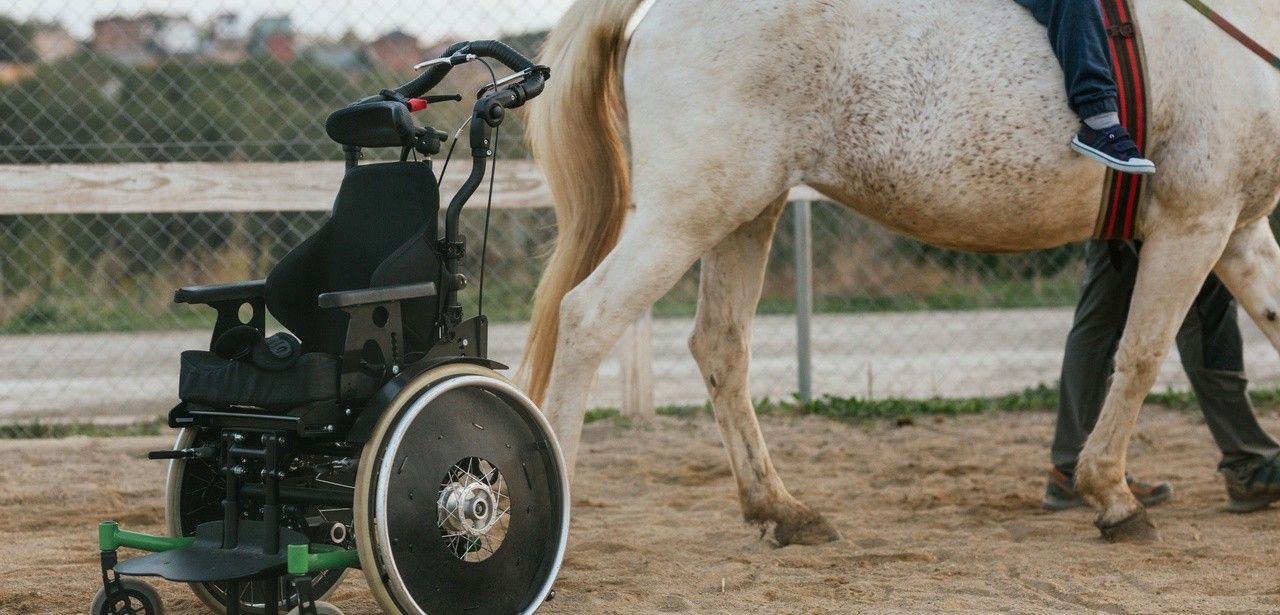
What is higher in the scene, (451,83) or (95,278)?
(451,83)

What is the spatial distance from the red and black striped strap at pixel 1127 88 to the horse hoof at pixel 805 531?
1.25 meters

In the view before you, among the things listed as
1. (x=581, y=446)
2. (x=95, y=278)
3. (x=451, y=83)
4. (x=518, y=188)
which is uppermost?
(x=451, y=83)

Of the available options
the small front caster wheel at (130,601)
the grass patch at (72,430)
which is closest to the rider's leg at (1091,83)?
the small front caster wheel at (130,601)

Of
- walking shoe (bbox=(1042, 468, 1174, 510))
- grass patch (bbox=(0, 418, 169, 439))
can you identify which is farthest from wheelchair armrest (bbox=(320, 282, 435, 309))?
grass patch (bbox=(0, 418, 169, 439))

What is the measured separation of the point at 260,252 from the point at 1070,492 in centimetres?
633

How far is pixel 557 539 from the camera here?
2.91 meters

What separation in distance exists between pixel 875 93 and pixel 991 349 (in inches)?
212

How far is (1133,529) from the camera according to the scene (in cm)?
379

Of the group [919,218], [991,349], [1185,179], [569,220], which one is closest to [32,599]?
[569,220]

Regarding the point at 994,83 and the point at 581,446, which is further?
the point at 581,446

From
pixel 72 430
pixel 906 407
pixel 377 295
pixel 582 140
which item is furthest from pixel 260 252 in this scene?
pixel 377 295

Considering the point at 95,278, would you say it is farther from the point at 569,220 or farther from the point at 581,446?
the point at 569,220

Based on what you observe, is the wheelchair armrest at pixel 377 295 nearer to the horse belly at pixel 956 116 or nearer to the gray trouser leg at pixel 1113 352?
the horse belly at pixel 956 116

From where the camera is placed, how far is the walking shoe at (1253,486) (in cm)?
423
